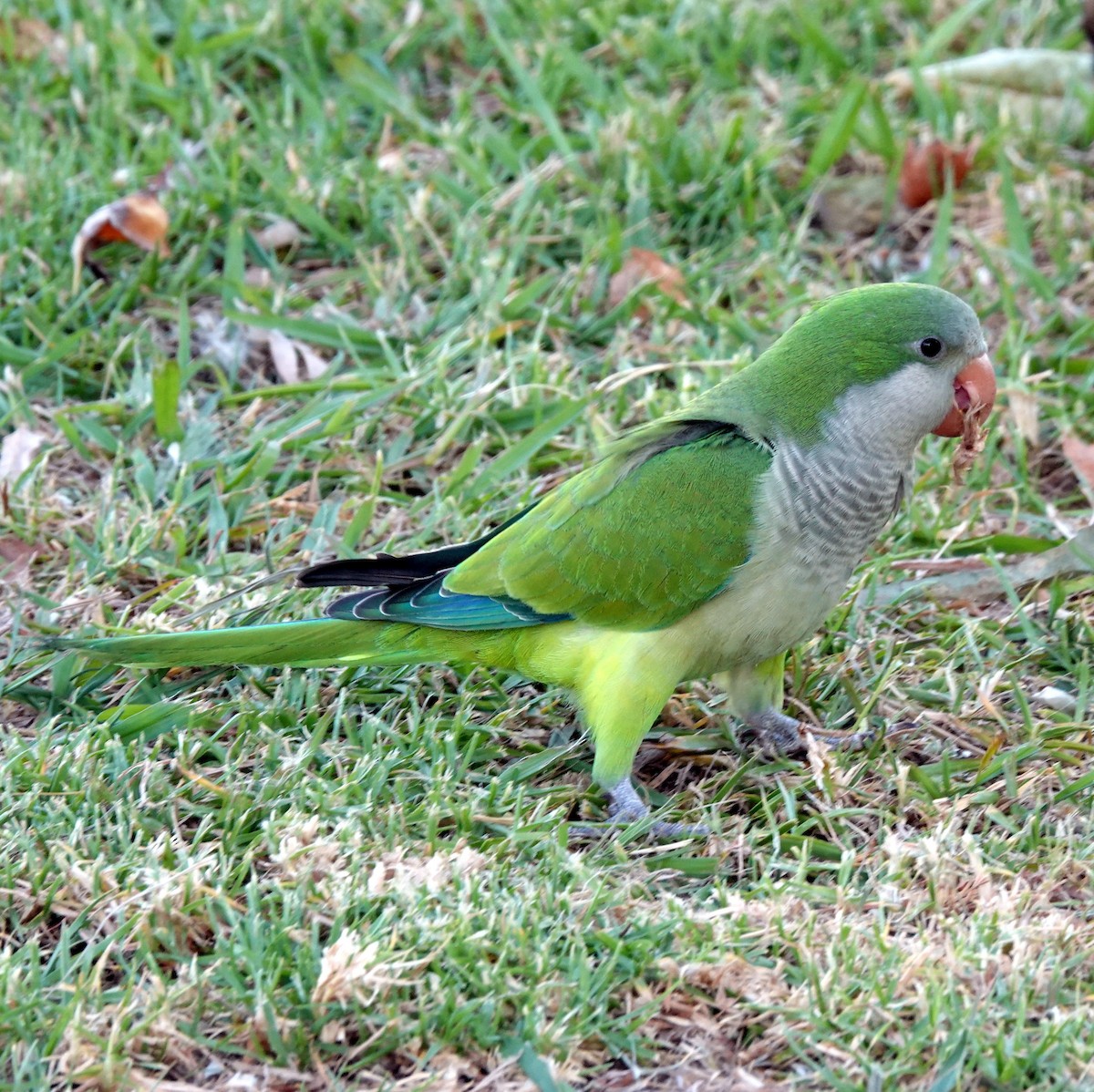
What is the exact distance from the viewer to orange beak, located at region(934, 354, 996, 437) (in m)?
3.25

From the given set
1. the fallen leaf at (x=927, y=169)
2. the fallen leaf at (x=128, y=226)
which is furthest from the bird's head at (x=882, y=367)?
the fallen leaf at (x=128, y=226)

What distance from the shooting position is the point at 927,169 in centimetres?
510

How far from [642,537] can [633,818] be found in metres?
0.58

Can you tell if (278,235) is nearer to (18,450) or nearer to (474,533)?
(18,450)

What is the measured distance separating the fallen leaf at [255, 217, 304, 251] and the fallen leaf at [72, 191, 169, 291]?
0.31 metres

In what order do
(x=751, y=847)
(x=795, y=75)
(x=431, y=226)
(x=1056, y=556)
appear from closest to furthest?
(x=751, y=847) → (x=1056, y=556) → (x=431, y=226) → (x=795, y=75)

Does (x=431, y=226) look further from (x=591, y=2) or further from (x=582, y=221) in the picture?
(x=591, y=2)

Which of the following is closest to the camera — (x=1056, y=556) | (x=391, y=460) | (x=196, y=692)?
(x=196, y=692)

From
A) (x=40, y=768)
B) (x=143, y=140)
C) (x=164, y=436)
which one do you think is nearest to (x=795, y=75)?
(x=143, y=140)

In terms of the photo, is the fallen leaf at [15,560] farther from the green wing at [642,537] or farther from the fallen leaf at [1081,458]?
the fallen leaf at [1081,458]

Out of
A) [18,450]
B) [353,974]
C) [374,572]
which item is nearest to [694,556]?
[374,572]

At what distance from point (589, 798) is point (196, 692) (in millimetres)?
943

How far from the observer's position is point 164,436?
13.8 ft

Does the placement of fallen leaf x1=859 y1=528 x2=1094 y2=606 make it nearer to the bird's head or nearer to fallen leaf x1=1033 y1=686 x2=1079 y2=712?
fallen leaf x1=1033 y1=686 x2=1079 y2=712
